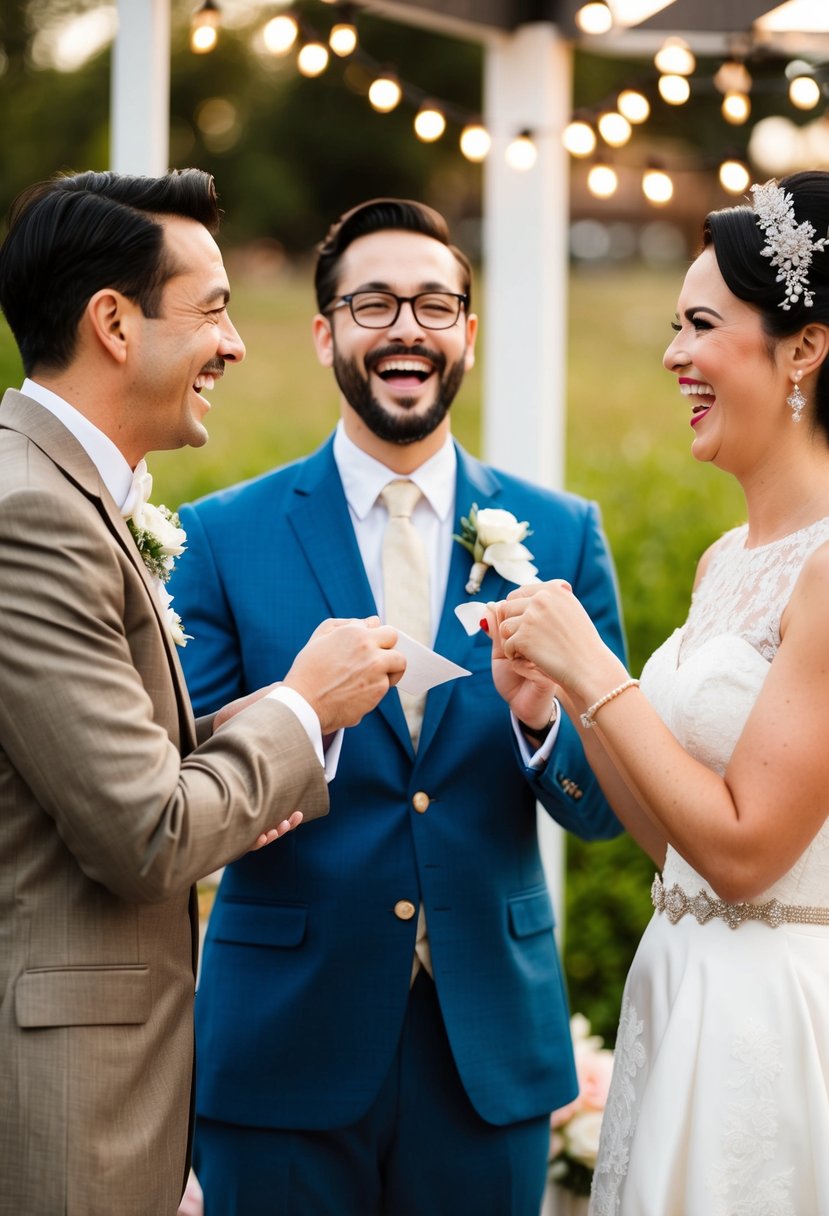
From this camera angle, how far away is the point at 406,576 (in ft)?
10.3

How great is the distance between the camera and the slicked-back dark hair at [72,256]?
2.27 m

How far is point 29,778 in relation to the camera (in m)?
2.07

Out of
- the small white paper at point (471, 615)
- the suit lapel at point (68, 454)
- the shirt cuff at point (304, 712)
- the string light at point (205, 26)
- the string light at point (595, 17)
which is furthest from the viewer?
the string light at point (595, 17)

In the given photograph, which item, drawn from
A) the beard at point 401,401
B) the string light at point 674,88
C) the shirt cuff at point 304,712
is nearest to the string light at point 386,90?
the string light at point 674,88

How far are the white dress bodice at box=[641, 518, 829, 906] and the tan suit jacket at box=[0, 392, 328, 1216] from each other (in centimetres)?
75

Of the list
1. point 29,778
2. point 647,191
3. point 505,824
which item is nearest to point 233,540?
point 505,824

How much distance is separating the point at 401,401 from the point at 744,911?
138 cm

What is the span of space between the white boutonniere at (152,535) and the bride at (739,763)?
68 centimetres

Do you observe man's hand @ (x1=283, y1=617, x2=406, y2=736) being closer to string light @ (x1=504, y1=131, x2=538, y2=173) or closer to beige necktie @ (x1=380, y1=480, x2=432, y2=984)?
beige necktie @ (x1=380, y1=480, x2=432, y2=984)

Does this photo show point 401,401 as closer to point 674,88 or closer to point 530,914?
point 530,914

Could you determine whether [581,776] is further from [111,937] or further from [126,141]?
[126,141]

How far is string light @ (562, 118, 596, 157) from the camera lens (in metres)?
4.20

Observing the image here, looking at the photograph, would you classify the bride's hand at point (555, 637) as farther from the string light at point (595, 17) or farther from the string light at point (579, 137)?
the string light at point (595, 17)

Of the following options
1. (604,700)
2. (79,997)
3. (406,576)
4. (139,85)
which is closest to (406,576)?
(406,576)
